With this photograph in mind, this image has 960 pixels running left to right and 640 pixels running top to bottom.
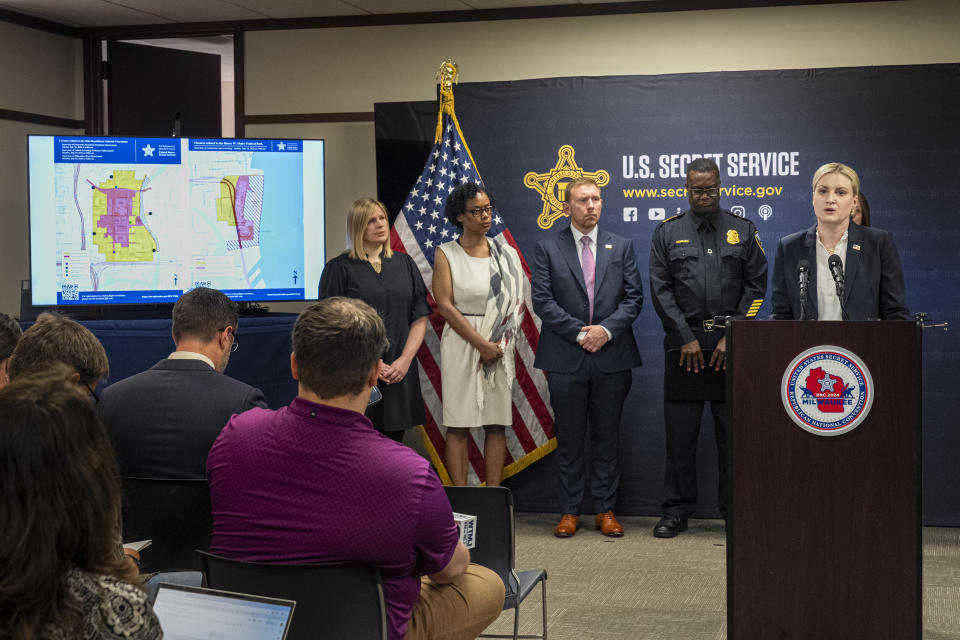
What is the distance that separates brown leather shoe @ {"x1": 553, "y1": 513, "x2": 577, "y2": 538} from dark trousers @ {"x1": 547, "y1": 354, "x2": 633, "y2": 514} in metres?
0.05

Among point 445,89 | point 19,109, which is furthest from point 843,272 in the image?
point 19,109

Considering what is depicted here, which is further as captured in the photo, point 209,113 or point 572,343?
point 209,113

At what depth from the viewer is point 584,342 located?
5371 mm

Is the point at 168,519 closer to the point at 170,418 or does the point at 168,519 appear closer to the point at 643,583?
the point at 170,418

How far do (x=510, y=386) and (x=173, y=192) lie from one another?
2127 millimetres

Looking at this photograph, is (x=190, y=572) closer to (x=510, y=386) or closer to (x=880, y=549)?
(x=880, y=549)

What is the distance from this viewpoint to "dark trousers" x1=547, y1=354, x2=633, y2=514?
547 cm

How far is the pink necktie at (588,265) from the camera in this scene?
5.48 metres

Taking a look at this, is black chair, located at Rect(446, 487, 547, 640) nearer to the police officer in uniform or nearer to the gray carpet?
the gray carpet

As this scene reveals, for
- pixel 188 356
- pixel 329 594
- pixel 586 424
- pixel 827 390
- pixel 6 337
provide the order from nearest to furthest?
1. pixel 329 594
2. pixel 188 356
3. pixel 827 390
4. pixel 6 337
5. pixel 586 424

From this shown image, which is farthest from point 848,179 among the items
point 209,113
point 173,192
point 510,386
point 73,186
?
point 209,113

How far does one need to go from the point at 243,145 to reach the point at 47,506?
484 centimetres

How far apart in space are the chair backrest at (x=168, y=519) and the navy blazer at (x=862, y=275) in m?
2.78

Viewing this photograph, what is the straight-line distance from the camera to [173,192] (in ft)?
19.2
